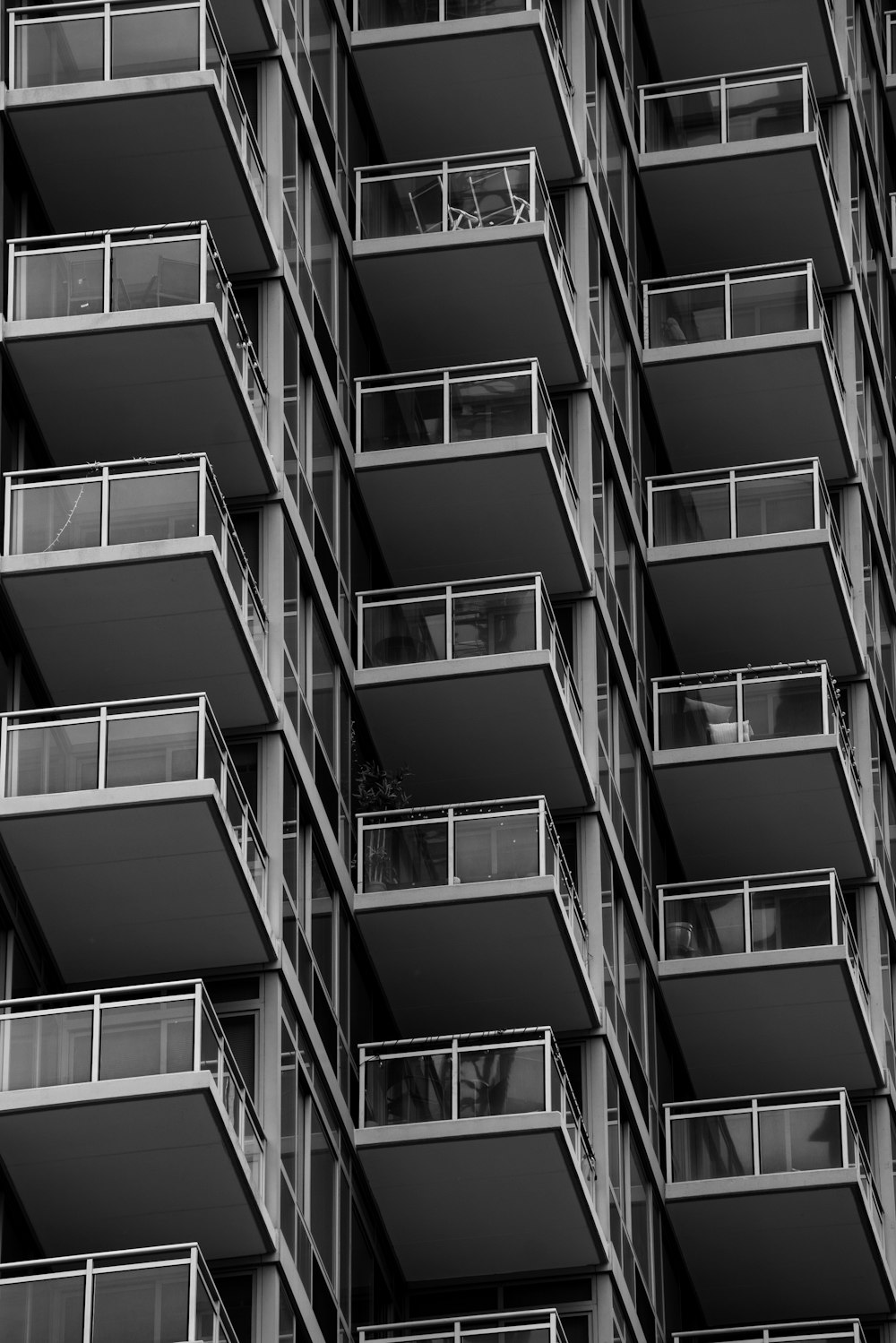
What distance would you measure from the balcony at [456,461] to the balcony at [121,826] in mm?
7890

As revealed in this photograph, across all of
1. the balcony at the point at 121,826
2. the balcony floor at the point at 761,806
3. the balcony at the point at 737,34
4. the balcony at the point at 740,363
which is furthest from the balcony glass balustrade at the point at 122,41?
the balcony at the point at 737,34

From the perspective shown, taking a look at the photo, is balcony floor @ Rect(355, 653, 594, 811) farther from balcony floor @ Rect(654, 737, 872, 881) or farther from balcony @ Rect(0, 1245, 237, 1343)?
balcony @ Rect(0, 1245, 237, 1343)

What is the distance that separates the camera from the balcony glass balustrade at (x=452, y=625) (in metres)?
40.6

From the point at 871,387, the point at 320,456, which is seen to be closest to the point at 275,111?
the point at 320,456

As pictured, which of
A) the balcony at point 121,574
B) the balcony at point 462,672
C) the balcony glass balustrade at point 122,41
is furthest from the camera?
the balcony at point 462,672

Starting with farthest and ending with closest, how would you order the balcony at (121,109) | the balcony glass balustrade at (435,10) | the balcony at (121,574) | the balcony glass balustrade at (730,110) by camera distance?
the balcony glass balustrade at (730,110) < the balcony glass balustrade at (435,10) < the balcony at (121,109) < the balcony at (121,574)

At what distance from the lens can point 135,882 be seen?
33.9 metres

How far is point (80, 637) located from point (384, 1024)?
7264 mm

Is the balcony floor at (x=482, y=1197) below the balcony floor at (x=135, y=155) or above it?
below

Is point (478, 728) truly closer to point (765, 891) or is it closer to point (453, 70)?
point (765, 891)

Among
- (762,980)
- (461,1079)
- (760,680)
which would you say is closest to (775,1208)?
(762,980)

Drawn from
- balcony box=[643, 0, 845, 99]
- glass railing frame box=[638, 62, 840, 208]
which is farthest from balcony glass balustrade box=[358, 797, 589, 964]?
balcony box=[643, 0, 845, 99]

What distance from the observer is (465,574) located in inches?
1694

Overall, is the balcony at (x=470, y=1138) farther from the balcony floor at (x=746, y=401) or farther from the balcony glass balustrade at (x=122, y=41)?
the balcony floor at (x=746, y=401)
